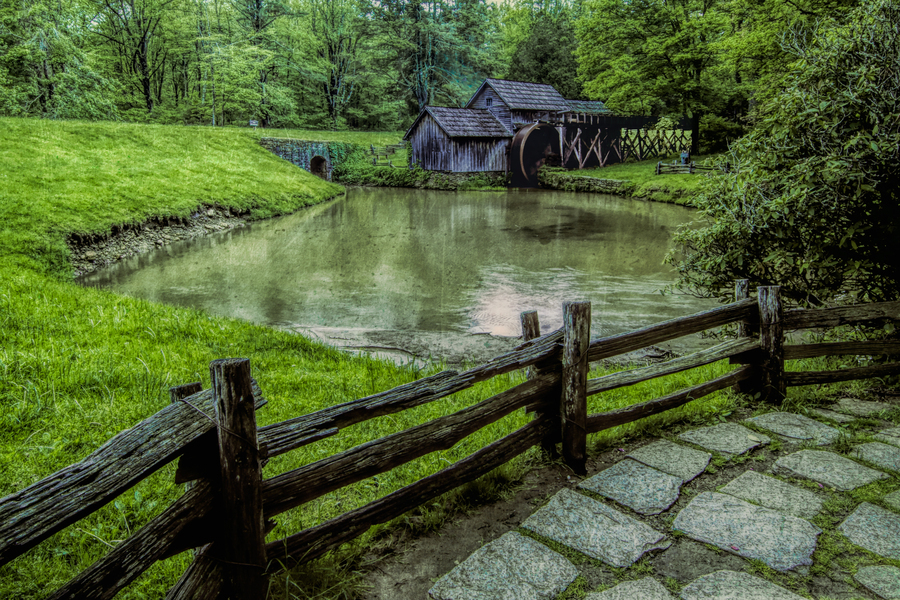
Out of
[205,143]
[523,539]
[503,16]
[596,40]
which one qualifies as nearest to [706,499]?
[523,539]

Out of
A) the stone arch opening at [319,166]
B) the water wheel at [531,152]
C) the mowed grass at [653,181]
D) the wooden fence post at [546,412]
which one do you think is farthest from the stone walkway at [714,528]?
the stone arch opening at [319,166]

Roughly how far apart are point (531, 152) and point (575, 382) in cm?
3627

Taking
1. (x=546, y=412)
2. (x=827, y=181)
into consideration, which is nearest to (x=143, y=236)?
(x=546, y=412)

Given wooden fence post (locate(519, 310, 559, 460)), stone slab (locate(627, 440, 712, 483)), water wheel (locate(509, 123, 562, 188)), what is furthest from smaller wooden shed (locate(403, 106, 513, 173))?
stone slab (locate(627, 440, 712, 483))

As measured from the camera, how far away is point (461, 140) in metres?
37.7

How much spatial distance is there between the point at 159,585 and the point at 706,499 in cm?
337

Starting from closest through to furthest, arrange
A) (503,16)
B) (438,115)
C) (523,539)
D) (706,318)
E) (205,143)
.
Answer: (523,539), (706,318), (205,143), (438,115), (503,16)

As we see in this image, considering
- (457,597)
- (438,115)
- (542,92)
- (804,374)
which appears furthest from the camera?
(542,92)

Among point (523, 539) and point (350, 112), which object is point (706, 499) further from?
point (350, 112)

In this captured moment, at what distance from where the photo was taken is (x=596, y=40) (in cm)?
4031

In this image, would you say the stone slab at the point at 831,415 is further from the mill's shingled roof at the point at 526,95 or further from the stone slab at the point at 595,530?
the mill's shingled roof at the point at 526,95

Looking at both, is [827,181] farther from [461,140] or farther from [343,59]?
[343,59]

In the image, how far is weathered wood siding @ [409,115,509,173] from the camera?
3794cm

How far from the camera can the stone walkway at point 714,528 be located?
→ 2.94 meters
